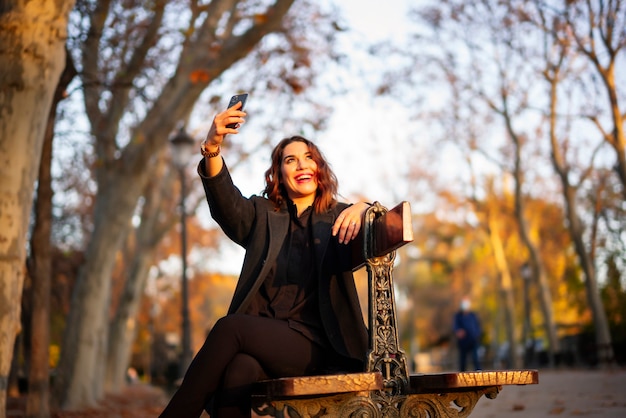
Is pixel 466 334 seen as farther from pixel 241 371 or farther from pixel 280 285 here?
pixel 241 371

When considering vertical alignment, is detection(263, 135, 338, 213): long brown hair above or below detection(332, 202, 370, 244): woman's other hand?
above

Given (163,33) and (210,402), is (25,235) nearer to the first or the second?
(210,402)

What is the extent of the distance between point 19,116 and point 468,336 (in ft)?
48.4

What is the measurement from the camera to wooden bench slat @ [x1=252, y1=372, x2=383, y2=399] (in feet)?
10.3

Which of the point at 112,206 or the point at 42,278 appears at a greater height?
the point at 112,206

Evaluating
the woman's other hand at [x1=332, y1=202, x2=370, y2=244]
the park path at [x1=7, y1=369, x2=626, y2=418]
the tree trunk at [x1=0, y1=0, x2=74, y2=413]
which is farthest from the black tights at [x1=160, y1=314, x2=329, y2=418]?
the park path at [x1=7, y1=369, x2=626, y2=418]

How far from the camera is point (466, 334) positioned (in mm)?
19203

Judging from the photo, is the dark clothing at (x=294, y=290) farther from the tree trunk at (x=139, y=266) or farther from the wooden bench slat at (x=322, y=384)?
the tree trunk at (x=139, y=266)

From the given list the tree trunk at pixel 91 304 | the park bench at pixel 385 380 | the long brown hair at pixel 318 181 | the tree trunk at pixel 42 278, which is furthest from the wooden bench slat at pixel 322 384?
the tree trunk at pixel 91 304

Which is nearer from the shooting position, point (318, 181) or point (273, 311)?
point (273, 311)

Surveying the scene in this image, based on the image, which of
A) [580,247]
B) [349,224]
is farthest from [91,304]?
[580,247]

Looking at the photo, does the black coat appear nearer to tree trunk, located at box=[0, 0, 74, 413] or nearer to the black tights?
the black tights

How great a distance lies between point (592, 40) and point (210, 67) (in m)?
11.1

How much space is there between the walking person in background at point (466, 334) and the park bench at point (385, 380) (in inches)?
625
